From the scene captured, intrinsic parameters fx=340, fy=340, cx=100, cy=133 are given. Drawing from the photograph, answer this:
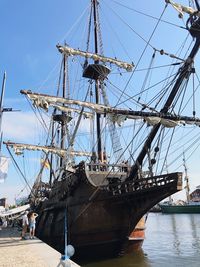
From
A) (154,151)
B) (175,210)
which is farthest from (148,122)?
(175,210)

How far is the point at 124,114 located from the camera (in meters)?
18.9

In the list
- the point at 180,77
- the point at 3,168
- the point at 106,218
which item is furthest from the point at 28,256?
the point at 180,77

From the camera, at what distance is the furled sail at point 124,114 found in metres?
17.5

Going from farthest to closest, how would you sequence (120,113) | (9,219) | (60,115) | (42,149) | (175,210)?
(175,210) < (60,115) < (42,149) < (9,219) < (120,113)

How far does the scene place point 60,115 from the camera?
3878 centimetres

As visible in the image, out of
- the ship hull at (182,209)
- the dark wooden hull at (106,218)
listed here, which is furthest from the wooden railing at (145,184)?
the ship hull at (182,209)

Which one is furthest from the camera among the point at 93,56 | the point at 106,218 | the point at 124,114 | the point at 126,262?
the point at 93,56

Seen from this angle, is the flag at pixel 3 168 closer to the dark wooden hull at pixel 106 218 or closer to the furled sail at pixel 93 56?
the dark wooden hull at pixel 106 218

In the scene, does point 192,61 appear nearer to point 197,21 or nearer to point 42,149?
point 197,21

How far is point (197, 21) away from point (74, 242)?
1286cm

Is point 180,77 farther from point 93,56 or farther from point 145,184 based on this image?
point 93,56

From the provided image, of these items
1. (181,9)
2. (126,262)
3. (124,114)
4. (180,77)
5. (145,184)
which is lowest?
(126,262)

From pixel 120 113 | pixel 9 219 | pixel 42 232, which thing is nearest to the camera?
pixel 120 113

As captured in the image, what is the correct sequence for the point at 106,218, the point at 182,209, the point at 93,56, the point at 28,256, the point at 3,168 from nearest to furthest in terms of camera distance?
the point at 28,256
the point at 3,168
the point at 106,218
the point at 93,56
the point at 182,209
